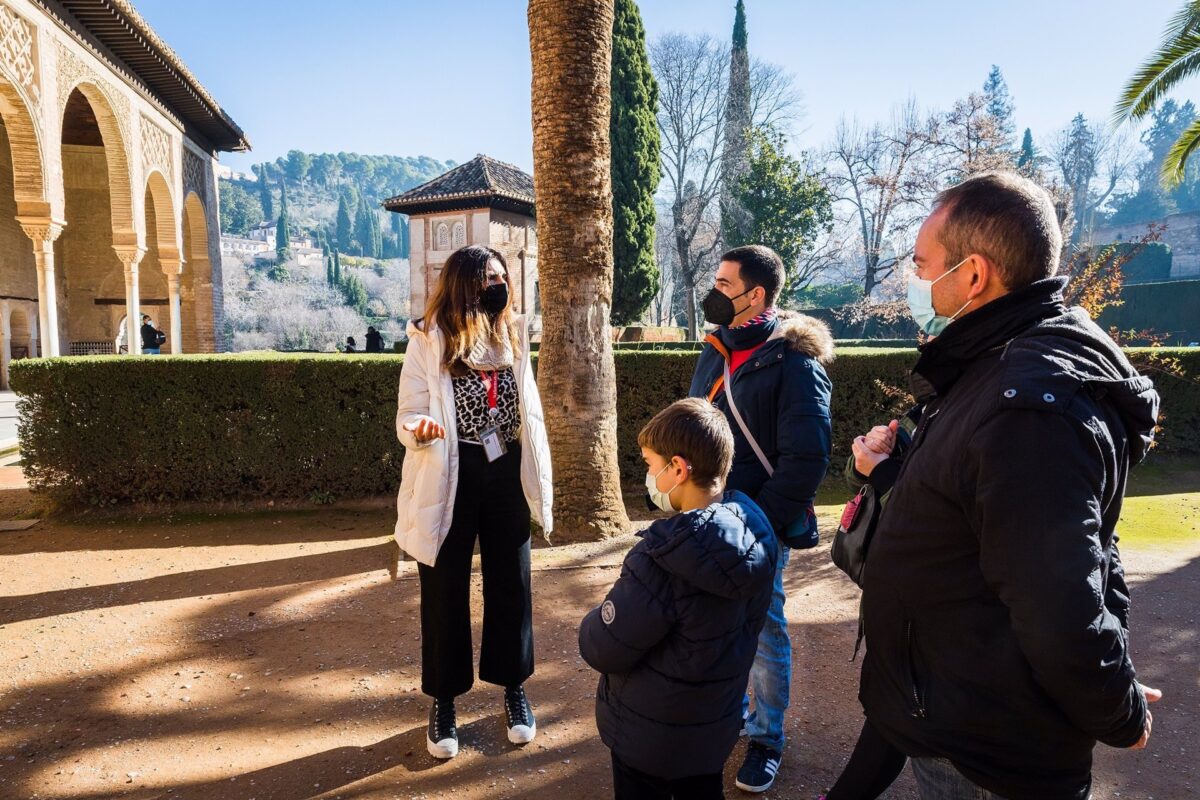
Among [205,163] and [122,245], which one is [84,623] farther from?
[205,163]

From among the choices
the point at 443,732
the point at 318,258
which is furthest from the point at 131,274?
the point at 318,258

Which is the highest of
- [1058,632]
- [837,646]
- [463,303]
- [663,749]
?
[463,303]

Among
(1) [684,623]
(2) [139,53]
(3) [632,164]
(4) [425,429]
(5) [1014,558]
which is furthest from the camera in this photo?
(3) [632,164]

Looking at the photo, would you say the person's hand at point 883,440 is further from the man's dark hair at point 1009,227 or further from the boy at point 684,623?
the man's dark hair at point 1009,227

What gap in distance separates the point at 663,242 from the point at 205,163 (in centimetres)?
2669

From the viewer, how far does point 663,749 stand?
1.97 metres

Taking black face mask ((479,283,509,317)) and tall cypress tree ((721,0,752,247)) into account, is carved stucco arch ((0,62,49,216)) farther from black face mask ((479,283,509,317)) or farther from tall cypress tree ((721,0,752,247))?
tall cypress tree ((721,0,752,247))

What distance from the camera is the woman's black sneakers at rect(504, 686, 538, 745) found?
3098 mm

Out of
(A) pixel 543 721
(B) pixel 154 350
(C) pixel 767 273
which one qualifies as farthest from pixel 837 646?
(B) pixel 154 350

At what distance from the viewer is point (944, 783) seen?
157cm

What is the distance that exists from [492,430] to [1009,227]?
6.75 ft

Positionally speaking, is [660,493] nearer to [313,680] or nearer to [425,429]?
[425,429]

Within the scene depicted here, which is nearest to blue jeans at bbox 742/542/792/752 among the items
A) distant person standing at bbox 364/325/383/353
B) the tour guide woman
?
the tour guide woman

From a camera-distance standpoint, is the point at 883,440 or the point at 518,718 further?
the point at 518,718
